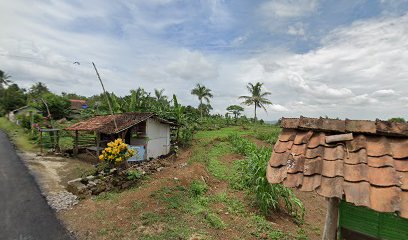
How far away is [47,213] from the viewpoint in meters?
8.20

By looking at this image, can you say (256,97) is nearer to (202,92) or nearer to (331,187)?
(202,92)

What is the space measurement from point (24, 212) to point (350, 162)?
32.3 ft

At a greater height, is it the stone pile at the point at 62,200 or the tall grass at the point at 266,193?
the tall grass at the point at 266,193

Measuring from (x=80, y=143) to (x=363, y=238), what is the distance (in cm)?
2184

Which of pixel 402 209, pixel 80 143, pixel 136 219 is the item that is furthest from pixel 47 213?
pixel 80 143

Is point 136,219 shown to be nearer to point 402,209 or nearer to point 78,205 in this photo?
point 78,205

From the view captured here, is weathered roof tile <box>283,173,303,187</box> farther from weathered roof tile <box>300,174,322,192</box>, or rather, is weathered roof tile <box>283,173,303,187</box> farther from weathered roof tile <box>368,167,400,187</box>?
weathered roof tile <box>368,167,400,187</box>

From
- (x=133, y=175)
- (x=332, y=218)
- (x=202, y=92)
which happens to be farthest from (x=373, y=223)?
(x=202, y=92)

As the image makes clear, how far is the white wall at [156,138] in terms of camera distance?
1638cm

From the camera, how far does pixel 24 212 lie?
8250 mm

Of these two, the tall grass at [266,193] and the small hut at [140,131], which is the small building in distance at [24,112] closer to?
the small hut at [140,131]

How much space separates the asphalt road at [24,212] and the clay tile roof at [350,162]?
675 centimetres

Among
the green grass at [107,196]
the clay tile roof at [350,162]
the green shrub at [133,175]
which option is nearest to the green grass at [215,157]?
the green shrub at [133,175]

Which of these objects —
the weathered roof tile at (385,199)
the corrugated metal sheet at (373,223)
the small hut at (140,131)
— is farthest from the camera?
the small hut at (140,131)
